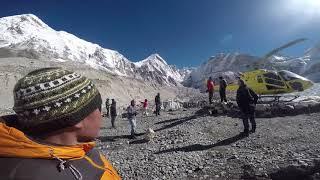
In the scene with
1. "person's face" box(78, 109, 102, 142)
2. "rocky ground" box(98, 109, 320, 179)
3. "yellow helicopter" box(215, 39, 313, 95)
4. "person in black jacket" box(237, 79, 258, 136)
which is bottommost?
"rocky ground" box(98, 109, 320, 179)

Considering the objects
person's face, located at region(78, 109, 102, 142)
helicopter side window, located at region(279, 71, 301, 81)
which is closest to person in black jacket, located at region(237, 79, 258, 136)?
person's face, located at region(78, 109, 102, 142)

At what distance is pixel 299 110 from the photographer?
23625 millimetres

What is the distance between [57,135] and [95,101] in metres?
0.31

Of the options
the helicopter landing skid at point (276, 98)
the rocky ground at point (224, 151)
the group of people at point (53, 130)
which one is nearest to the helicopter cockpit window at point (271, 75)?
the helicopter landing skid at point (276, 98)

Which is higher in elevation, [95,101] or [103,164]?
[95,101]

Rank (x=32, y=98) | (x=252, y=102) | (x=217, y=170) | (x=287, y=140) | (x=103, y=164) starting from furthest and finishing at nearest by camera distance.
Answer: (x=252, y=102), (x=287, y=140), (x=217, y=170), (x=103, y=164), (x=32, y=98)

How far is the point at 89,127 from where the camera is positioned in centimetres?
264

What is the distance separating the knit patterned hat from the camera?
246cm

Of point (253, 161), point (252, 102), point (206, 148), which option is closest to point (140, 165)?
point (206, 148)

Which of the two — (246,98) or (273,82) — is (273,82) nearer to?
(273,82)

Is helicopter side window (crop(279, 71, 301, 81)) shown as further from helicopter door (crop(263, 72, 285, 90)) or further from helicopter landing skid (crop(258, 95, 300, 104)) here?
helicopter landing skid (crop(258, 95, 300, 104))

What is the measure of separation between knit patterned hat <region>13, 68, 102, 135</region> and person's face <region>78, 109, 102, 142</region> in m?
0.05

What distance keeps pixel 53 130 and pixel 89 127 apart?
8.5 inches

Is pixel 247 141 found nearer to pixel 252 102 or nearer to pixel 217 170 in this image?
pixel 252 102
